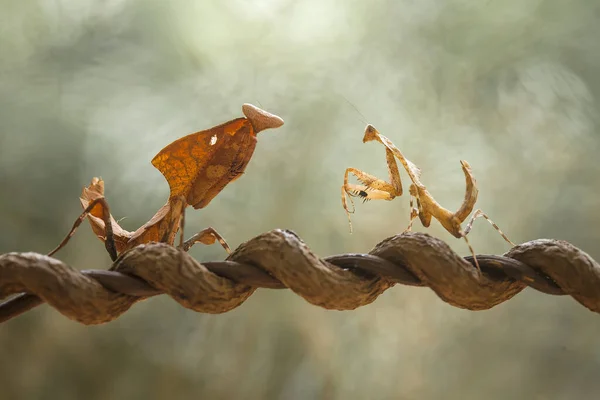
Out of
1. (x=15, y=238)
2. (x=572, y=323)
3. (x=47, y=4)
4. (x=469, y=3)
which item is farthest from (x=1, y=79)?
(x=572, y=323)

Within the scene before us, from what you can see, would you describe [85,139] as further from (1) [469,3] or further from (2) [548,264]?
(2) [548,264]

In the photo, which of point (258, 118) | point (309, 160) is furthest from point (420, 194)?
point (309, 160)

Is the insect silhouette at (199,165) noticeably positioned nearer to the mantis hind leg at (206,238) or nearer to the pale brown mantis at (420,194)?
the mantis hind leg at (206,238)

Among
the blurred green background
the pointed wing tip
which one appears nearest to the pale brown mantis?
the pointed wing tip

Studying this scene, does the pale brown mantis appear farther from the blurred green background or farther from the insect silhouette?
the blurred green background

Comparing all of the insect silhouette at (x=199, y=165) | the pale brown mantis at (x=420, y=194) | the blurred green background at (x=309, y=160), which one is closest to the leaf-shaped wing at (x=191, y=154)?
the insect silhouette at (x=199, y=165)
